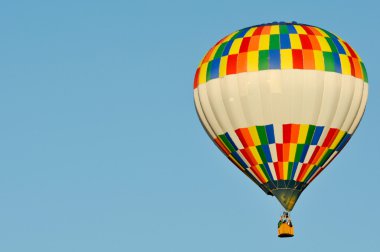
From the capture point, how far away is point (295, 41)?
97.1 meters

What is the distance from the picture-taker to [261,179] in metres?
97.2

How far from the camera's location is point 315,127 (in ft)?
317

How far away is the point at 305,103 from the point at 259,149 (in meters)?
2.41

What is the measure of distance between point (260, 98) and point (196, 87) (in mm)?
3284

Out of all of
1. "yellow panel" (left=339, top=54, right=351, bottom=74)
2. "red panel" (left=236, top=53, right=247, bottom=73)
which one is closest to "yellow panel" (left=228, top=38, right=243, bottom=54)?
"red panel" (left=236, top=53, right=247, bottom=73)

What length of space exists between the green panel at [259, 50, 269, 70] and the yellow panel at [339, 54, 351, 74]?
2781mm

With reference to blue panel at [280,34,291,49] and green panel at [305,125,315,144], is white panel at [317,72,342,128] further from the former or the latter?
blue panel at [280,34,291,49]

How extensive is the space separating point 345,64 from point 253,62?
11.2ft

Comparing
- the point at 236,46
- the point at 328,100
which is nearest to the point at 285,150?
the point at 328,100

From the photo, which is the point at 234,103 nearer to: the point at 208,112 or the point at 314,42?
the point at 208,112

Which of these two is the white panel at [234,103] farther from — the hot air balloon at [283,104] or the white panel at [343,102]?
the white panel at [343,102]

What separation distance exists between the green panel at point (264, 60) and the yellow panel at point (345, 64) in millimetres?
2781

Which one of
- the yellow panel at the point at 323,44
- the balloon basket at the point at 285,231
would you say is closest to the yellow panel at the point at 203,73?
the yellow panel at the point at 323,44

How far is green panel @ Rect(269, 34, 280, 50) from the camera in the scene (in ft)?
318
